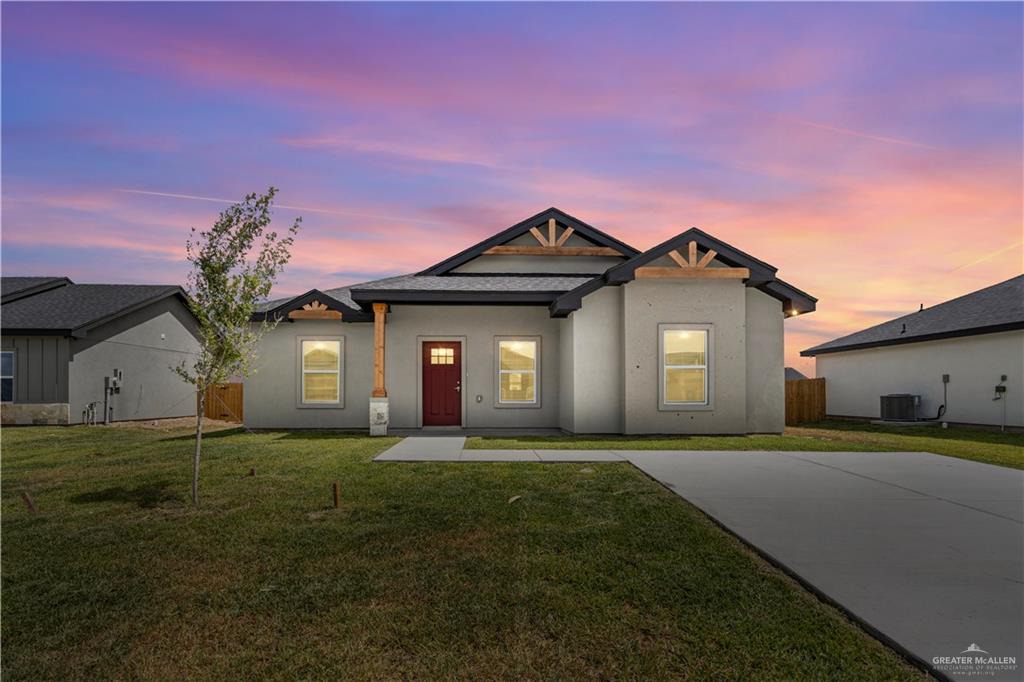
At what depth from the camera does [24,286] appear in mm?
23750

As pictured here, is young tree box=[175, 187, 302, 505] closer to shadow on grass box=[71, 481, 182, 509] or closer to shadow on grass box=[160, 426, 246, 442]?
shadow on grass box=[71, 481, 182, 509]

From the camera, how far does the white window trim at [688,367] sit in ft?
46.2

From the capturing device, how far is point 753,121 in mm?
13203

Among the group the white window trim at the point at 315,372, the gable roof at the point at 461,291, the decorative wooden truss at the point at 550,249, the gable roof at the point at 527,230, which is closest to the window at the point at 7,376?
the white window trim at the point at 315,372

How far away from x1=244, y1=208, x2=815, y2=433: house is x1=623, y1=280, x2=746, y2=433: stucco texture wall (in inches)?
1.2

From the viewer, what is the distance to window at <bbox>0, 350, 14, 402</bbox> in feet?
63.3

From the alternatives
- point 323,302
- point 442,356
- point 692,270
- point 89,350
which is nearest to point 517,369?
point 442,356

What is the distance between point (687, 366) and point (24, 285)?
27.6 m

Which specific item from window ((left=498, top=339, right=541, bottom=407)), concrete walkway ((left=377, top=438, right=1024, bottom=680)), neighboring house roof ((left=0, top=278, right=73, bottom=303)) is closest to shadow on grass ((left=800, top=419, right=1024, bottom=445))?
concrete walkway ((left=377, top=438, right=1024, bottom=680))

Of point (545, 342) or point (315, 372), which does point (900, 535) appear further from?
point (315, 372)

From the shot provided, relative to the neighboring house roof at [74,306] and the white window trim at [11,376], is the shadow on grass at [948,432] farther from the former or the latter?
the white window trim at [11,376]

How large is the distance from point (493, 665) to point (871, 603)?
266cm

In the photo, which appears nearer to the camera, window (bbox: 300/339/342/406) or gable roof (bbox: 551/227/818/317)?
gable roof (bbox: 551/227/818/317)

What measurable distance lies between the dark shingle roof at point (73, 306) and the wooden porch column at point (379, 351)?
12.5m
